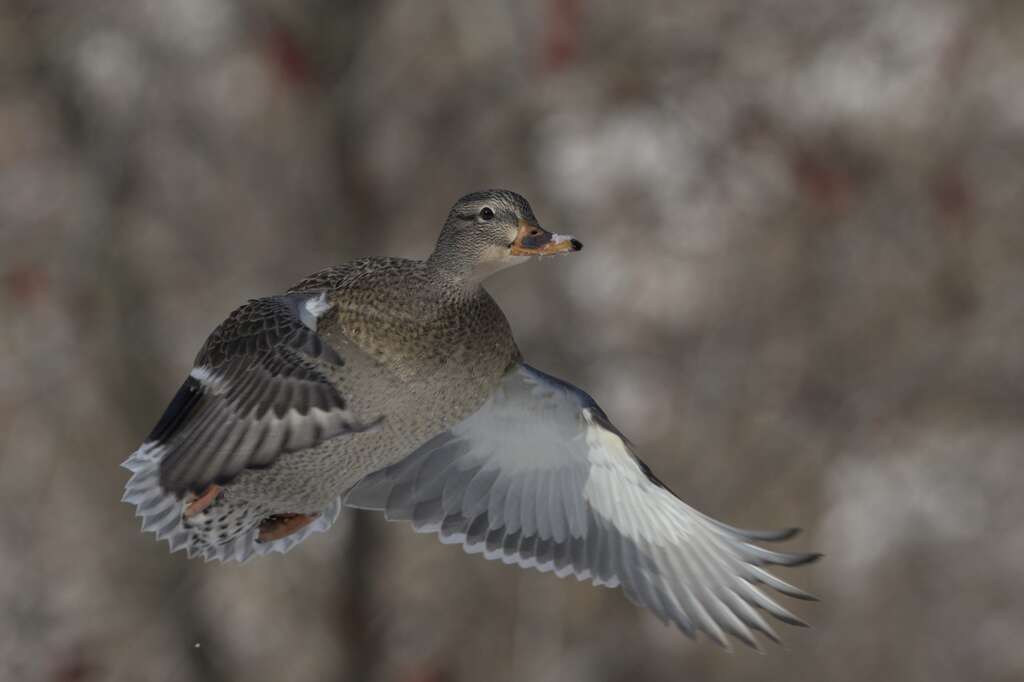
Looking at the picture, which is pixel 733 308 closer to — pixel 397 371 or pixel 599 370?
pixel 599 370

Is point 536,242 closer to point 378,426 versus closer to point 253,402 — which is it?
point 378,426

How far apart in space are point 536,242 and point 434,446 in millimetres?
1099

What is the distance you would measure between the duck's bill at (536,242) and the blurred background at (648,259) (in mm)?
4806

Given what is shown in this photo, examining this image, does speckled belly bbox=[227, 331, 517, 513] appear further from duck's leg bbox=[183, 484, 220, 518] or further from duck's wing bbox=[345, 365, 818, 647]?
duck's wing bbox=[345, 365, 818, 647]

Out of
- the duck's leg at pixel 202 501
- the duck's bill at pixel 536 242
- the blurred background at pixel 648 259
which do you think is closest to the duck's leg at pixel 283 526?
the duck's leg at pixel 202 501

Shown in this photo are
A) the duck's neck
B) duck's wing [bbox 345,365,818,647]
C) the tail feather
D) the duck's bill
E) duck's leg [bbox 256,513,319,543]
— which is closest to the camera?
the duck's bill

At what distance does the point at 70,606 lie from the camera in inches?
356

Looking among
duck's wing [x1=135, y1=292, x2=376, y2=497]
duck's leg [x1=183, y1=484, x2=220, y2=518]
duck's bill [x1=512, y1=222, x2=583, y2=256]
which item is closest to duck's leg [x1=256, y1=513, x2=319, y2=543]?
duck's leg [x1=183, y1=484, x2=220, y2=518]

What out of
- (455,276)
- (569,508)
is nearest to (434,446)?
(569,508)

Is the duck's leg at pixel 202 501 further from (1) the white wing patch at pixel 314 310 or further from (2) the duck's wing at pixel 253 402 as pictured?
(1) the white wing patch at pixel 314 310

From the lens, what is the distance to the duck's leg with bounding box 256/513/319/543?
3.98 meters

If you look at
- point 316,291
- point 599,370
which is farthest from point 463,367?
point 599,370

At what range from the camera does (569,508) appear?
4406 millimetres

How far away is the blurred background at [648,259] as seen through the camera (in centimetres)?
834
